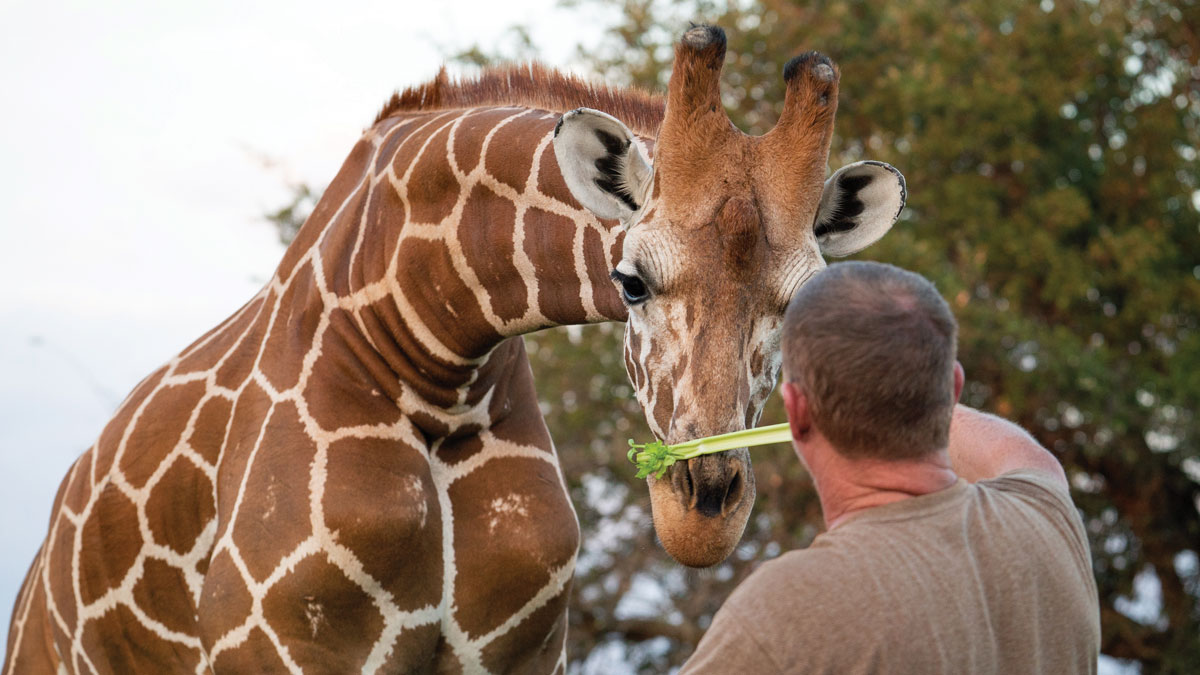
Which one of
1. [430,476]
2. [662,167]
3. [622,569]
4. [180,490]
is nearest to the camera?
[662,167]

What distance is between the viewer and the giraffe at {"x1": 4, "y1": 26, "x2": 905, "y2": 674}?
3221 mm

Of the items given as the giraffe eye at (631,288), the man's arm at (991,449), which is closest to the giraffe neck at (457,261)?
the giraffe eye at (631,288)

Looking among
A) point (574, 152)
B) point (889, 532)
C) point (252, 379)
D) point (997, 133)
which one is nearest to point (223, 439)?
point (252, 379)

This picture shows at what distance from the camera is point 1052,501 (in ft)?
7.25

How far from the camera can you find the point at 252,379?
4.17 m

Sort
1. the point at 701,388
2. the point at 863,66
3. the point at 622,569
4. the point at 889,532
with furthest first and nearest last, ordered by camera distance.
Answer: the point at 863,66 → the point at 622,569 → the point at 701,388 → the point at 889,532

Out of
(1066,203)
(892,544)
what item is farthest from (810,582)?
(1066,203)

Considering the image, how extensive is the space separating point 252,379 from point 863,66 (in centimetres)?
982

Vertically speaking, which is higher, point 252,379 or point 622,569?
point 252,379

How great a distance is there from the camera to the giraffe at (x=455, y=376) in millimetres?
3221

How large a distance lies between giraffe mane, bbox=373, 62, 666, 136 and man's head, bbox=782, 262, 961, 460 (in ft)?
6.32

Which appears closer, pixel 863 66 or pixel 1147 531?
pixel 1147 531

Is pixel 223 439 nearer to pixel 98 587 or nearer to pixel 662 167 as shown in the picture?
pixel 98 587

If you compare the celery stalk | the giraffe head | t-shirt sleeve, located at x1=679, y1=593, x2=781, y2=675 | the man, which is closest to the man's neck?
the man
